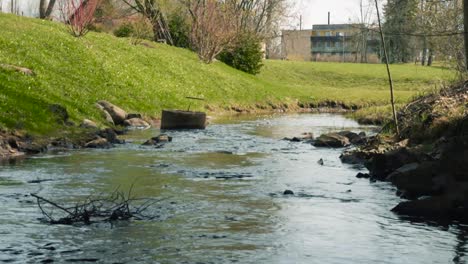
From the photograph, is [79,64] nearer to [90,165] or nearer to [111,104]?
[111,104]

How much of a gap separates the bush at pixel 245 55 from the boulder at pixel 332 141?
3649 cm

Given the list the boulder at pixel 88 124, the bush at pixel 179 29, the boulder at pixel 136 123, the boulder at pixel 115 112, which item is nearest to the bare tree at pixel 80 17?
the boulder at pixel 115 112

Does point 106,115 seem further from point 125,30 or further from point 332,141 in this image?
point 125,30

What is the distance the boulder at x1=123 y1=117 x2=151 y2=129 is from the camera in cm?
2908

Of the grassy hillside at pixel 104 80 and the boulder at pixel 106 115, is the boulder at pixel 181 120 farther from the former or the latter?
the grassy hillside at pixel 104 80

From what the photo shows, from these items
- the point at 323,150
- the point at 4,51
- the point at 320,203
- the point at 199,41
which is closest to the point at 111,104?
the point at 4,51

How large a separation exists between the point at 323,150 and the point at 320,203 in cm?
952

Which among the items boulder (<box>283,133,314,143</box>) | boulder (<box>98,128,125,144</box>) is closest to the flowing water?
boulder (<box>98,128,125,144</box>)

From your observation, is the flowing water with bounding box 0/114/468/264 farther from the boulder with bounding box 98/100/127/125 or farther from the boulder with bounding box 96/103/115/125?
the boulder with bounding box 98/100/127/125

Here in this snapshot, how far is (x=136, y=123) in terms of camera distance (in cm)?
2934

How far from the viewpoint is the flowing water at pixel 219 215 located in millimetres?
9266

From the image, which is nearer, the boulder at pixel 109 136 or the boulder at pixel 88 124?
the boulder at pixel 109 136

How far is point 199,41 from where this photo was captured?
2199 inches

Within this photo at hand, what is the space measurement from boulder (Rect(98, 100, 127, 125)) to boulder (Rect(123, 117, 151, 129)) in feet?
0.71
